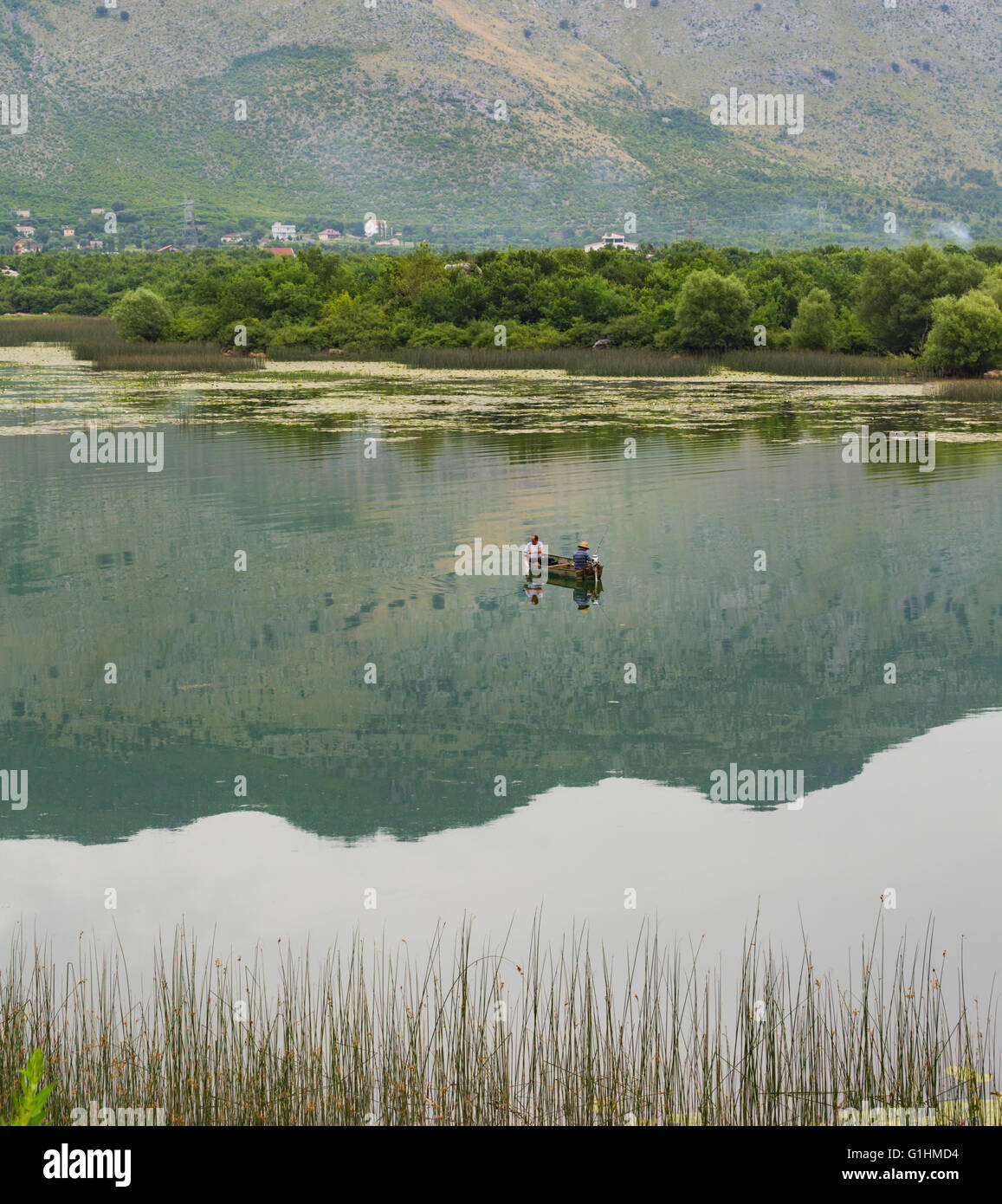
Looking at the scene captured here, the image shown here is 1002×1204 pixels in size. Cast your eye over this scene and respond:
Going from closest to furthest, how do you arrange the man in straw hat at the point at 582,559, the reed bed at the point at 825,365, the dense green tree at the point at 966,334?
the man in straw hat at the point at 582,559 → the dense green tree at the point at 966,334 → the reed bed at the point at 825,365

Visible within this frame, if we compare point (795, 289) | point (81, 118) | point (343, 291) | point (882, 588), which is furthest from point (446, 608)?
point (81, 118)

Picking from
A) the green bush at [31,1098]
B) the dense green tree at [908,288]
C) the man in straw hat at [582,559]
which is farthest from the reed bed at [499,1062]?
the dense green tree at [908,288]

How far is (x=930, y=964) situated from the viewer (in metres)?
9.68

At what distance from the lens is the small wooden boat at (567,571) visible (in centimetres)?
2117

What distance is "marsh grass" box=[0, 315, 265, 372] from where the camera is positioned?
67.7 meters

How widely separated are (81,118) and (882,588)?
665 feet

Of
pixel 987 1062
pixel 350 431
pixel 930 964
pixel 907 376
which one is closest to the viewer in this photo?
pixel 987 1062

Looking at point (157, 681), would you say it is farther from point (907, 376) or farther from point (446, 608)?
point (907, 376)

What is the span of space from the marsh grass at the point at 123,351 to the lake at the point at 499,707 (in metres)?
36.2

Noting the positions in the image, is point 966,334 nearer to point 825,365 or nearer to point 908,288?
point 825,365

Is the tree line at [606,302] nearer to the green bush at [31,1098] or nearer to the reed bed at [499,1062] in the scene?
the reed bed at [499,1062]

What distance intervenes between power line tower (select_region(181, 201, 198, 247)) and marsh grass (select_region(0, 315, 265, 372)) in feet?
256

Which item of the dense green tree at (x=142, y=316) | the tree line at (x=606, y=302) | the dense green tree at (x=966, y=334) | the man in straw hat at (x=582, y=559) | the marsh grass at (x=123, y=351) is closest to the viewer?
the man in straw hat at (x=582, y=559)

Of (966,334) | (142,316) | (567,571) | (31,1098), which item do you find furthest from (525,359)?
(31,1098)
